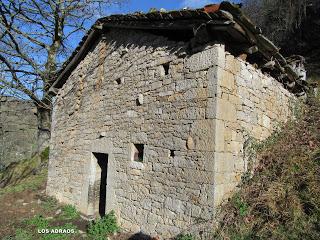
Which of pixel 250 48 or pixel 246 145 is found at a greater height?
pixel 250 48

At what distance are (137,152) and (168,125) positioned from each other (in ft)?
3.69

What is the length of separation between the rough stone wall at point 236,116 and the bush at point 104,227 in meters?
2.60

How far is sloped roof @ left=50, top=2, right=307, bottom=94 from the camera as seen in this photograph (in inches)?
173

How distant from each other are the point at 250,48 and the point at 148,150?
249 centimetres

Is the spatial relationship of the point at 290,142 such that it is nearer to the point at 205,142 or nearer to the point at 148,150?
the point at 205,142

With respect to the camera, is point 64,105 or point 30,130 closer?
point 64,105

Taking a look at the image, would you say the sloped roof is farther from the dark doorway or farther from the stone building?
the dark doorway

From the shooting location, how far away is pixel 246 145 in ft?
16.9

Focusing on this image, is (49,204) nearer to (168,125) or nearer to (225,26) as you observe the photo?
(168,125)

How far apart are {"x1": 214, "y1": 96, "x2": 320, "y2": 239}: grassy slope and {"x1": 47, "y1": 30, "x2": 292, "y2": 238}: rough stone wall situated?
0.31 m

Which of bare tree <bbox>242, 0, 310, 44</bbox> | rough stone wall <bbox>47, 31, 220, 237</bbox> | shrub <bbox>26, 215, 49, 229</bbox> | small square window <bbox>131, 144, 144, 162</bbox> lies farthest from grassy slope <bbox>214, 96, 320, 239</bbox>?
bare tree <bbox>242, 0, 310, 44</bbox>

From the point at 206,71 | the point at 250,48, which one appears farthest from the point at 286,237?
the point at 250,48

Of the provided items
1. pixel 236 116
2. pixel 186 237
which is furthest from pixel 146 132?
pixel 186 237

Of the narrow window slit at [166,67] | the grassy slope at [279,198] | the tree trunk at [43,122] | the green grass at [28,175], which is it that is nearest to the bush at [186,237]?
the grassy slope at [279,198]
